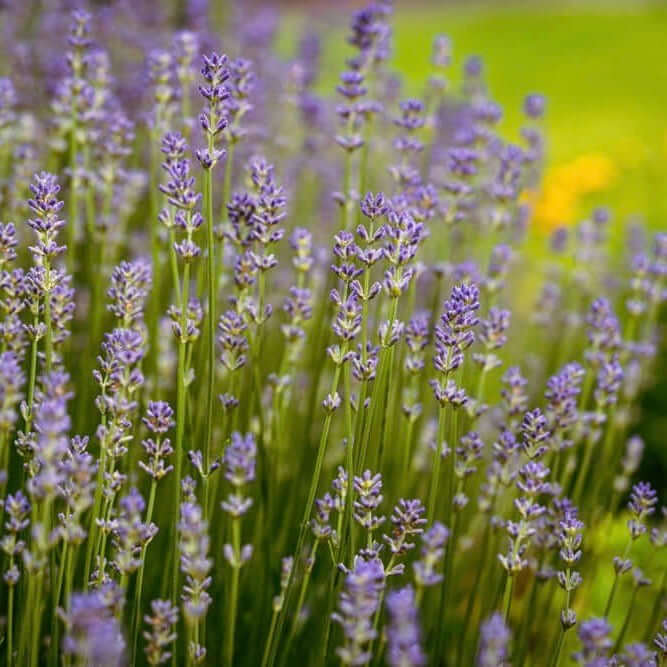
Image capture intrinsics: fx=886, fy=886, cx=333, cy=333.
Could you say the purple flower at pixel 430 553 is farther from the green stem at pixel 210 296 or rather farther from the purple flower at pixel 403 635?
the green stem at pixel 210 296

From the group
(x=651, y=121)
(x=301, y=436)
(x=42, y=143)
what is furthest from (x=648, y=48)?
(x=301, y=436)

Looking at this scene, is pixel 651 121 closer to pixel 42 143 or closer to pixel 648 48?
pixel 648 48

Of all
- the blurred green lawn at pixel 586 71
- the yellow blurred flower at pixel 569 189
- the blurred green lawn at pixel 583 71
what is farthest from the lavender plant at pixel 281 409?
the blurred green lawn at pixel 586 71

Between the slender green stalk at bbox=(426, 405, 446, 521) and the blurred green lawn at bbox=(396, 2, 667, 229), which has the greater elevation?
the blurred green lawn at bbox=(396, 2, 667, 229)

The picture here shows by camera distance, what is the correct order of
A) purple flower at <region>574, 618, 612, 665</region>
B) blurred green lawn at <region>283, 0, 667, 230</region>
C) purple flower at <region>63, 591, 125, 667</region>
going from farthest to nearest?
1. blurred green lawn at <region>283, 0, 667, 230</region>
2. purple flower at <region>574, 618, 612, 665</region>
3. purple flower at <region>63, 591, 125, 667</region>

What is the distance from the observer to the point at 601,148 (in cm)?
768

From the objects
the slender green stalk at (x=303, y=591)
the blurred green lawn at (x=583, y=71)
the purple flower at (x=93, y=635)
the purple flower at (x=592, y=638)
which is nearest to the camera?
the purple flower at (x=93, y=635)

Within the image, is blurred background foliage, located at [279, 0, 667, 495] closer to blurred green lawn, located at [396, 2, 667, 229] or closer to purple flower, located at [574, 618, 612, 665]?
blurred green lawn, located at [396, 2, 667, 229]

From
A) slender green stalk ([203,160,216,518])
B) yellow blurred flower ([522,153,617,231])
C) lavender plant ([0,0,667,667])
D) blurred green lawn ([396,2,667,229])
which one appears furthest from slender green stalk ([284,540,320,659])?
blurred green lawn ([396,2,667,229])

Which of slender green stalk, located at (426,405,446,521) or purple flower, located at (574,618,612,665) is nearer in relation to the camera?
purple flower, located at (574,618,612,665)

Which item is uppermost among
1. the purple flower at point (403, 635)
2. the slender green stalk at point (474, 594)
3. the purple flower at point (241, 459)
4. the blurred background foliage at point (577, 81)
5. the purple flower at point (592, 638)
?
the blurred background foliage at point (577, 81)

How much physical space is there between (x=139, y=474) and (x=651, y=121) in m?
7.59

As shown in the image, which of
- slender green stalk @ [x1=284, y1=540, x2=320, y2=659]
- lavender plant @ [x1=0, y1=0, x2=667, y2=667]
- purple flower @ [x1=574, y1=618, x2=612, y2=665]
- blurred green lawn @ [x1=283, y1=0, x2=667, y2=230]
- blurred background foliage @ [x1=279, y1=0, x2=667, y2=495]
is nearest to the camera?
purple flower @ [x1=574, y1=618, x2=612, y2=665]

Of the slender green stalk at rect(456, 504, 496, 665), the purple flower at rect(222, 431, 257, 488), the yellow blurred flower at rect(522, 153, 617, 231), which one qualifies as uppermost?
the yellow blurred flower at rect(522, 153, 617, 231)
